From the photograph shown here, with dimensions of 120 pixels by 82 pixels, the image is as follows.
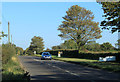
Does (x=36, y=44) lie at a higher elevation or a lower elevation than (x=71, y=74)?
higher

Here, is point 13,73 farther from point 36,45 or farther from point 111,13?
point 36,45

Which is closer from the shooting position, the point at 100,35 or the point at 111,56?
the point at 111,56

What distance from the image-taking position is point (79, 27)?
6197 cm

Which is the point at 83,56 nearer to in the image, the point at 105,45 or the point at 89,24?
the point at 89,24

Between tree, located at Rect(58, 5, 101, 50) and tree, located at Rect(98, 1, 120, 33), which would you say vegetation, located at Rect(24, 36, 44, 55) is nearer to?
tree, located at Rect(58, 5, 101, 50)

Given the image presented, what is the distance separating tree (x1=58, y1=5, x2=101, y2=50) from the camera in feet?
202

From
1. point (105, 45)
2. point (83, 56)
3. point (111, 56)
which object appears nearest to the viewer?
point (111, 56)

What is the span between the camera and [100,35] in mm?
63188

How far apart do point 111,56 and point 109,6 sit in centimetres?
1734

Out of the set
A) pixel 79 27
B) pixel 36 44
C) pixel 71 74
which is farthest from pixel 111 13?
pixel 36 44

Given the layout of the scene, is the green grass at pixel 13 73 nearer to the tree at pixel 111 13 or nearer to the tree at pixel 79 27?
the tree at pixel 111 13

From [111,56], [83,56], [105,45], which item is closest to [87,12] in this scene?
[83,56]

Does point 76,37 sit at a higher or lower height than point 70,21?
lower

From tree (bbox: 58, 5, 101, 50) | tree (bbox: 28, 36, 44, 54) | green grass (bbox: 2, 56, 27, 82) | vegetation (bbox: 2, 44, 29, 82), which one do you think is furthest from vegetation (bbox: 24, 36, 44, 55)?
green grass (bbox: 2, 56, 27, 82)
